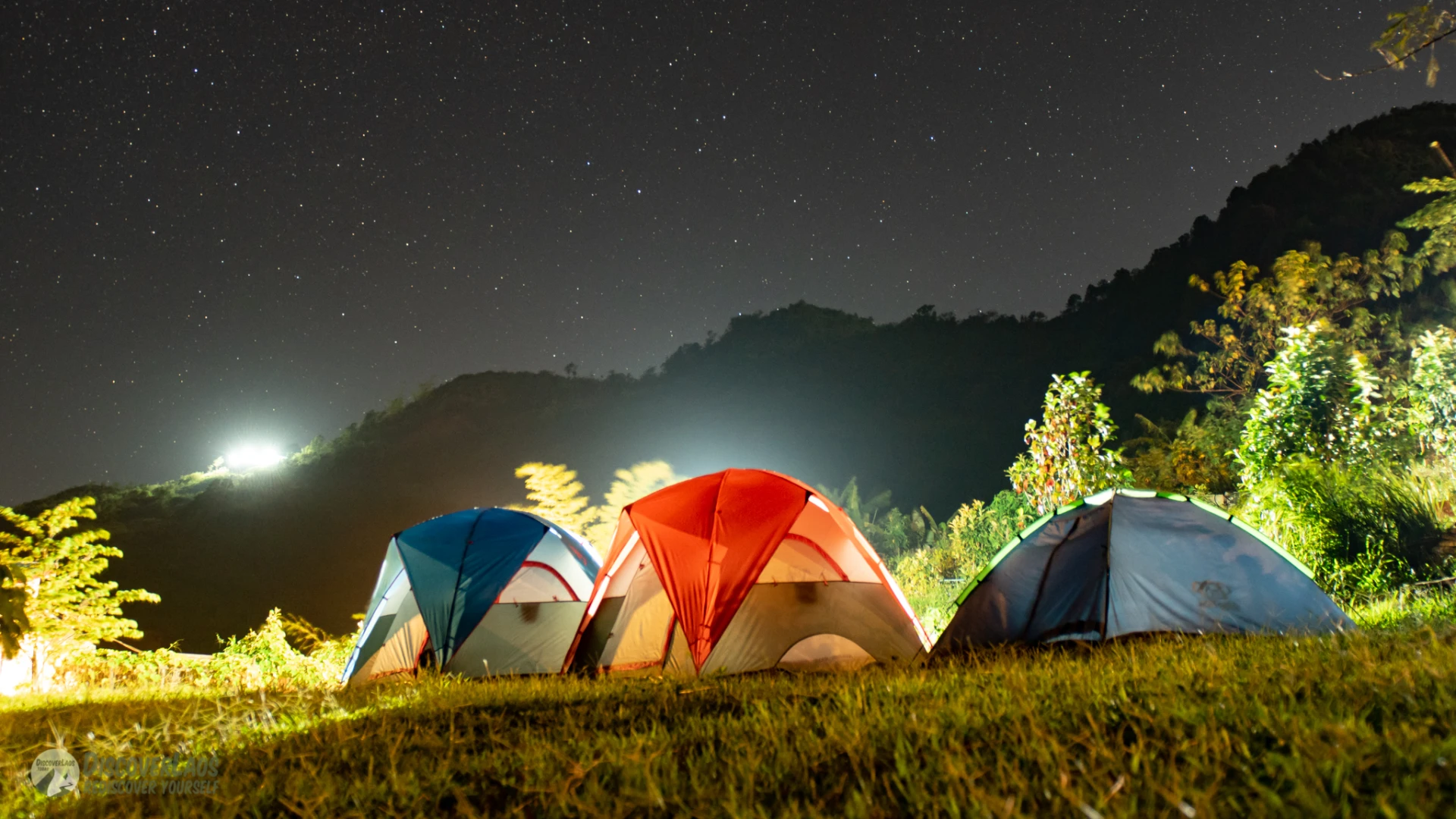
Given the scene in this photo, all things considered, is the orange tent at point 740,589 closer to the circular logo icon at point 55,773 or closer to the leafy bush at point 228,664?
the circular logo icon at point 55,773

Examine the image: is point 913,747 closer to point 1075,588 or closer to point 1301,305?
point 1075,588

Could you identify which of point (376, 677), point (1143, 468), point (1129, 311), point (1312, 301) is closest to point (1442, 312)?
point (1312, 301)

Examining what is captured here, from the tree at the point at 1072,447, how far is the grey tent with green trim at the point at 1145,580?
408cm

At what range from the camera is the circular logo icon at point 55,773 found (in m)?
2.58

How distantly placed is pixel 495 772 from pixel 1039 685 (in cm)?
207

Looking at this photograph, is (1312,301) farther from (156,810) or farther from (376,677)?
(156,810)

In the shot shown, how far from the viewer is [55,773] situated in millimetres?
2752

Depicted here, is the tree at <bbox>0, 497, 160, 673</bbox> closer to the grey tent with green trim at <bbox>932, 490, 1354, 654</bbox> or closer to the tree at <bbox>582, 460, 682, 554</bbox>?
the tree at <bbox>582, 460, 682, 554</bbox>

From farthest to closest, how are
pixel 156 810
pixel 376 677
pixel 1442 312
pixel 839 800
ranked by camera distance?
pixel 1442 312, pixel 376 677, pixel 156 810, pixel 839 800

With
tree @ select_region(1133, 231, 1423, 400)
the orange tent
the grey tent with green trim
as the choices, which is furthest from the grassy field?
tree @ select_region(1133, 231, 1423, 400)

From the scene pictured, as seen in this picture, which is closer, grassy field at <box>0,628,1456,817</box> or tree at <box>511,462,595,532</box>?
grassy field at <box>0,628,1456,817</box>

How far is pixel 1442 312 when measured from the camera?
16.9 m

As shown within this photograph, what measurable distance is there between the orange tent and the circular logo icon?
3.40 meters

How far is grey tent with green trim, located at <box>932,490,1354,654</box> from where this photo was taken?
4754 millimetres
